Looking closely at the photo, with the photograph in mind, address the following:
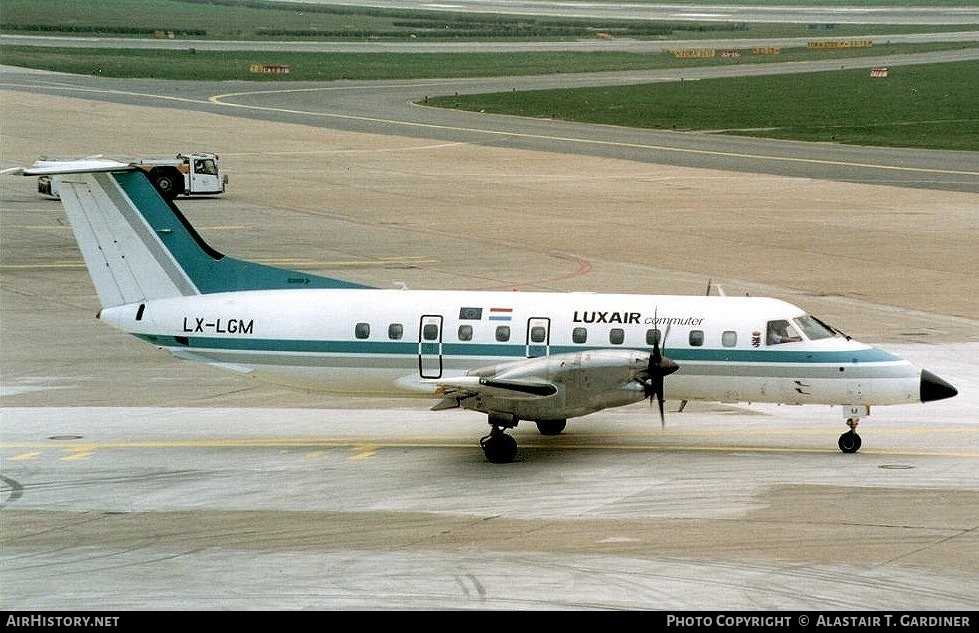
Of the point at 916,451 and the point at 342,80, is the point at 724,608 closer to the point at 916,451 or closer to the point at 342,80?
the point at 916,451

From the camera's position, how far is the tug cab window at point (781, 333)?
29500 mm

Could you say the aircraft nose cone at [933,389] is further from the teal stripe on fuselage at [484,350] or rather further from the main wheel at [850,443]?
the main wheel at [850,443]

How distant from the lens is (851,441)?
2938 centimetres

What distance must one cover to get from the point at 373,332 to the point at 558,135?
63.2 meters

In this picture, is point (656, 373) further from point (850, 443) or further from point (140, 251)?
point (140, 251)

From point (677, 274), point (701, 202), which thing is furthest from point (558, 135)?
point (677, 274)

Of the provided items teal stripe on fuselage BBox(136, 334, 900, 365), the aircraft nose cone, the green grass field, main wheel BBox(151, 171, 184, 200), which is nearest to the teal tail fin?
teal stripe on fuselage BBox(136, 334, 900, 365)

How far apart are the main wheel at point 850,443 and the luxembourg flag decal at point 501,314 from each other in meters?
7.11

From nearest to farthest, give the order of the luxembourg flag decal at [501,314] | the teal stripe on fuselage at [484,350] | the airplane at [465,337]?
the airplane at [465,337] < the teal stripe on fuselage at [484,350] < the luxembourg flag decal at [501,314]

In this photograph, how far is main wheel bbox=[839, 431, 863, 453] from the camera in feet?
96.3

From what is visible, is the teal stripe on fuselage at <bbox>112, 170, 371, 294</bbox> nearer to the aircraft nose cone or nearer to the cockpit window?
the cockpit window

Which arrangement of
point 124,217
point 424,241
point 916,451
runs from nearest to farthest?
point 916,451 → point 124,217 → point 424,241

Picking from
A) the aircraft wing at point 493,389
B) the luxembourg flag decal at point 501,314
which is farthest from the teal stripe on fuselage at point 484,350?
the aircraft wing at point 493,389

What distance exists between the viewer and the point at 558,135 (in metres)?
92.0
